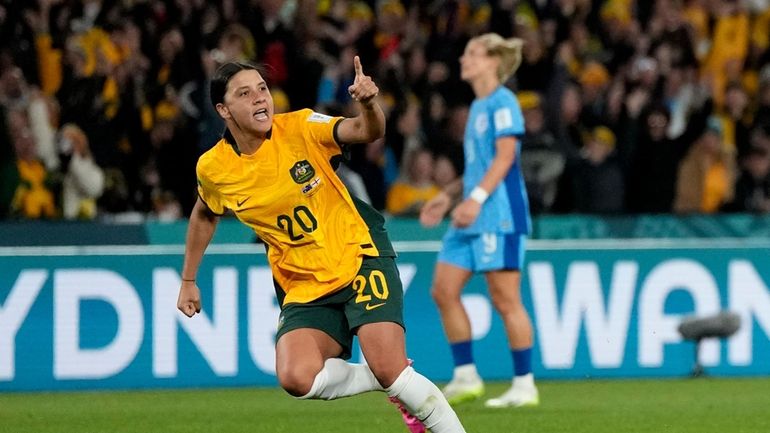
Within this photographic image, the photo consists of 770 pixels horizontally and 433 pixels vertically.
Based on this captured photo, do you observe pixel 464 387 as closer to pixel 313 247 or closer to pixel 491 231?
pixel 491 231

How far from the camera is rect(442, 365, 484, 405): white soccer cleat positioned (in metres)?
9.70

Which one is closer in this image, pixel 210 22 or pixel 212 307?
pixel 212 307

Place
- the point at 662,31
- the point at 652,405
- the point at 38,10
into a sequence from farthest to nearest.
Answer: the point at 662,31
the point at 38,10
the point at 652,405

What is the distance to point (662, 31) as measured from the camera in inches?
642

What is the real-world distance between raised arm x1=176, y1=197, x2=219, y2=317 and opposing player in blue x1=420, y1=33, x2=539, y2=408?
258 centimetres

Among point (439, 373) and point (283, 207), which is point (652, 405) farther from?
point (283, 207)

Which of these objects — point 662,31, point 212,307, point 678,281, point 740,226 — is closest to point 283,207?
point 212,307

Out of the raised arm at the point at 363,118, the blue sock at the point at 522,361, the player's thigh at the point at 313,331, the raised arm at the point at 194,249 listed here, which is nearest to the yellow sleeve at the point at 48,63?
the blue sock at the point at 522,361

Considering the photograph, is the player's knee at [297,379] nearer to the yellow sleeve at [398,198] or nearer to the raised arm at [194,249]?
the raised arm at [194,249]

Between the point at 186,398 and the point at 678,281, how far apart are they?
12.6ft

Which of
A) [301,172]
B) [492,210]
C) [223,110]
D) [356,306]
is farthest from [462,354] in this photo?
[223,110]

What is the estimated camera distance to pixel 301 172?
662 cm

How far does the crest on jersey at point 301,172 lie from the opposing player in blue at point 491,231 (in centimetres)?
284

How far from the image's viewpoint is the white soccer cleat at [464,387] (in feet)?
31.8
